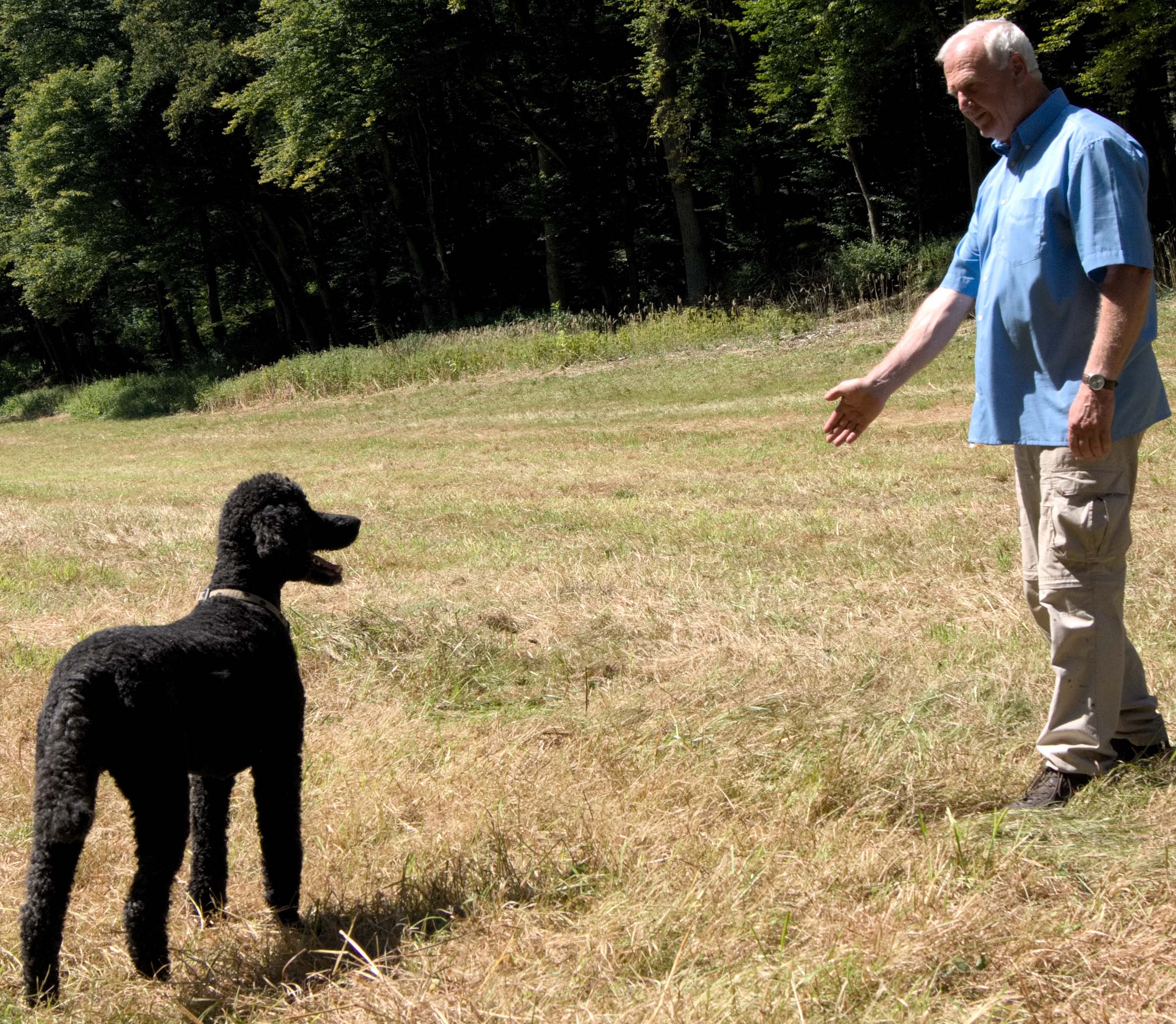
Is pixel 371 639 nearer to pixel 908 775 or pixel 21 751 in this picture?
pixel 21 751

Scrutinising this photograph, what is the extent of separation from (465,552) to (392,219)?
34955mm

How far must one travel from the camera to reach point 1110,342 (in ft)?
10.6

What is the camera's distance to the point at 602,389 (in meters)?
20.1

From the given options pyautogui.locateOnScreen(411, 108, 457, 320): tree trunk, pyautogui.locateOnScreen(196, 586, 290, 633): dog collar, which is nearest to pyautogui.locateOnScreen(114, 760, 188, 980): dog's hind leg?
pyautogui.locateOnScreen(196, 586, 290, 633): dog collar

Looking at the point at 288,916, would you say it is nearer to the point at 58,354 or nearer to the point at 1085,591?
the point at 1085,591

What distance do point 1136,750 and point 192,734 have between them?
3041 millimetres

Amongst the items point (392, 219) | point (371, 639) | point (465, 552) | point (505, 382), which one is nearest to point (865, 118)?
point (505, 382)

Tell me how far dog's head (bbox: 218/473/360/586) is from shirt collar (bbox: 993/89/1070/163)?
2598 millimetres

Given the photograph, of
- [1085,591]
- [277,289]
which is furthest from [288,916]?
Result: [277,289]

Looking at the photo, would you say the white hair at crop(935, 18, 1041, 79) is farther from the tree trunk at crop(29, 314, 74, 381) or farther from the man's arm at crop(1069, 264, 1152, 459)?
the tree trunk at crop(29, 314, 74, 381)

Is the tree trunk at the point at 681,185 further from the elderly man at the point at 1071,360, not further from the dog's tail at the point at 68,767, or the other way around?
the dog's tail at the point at 68,767

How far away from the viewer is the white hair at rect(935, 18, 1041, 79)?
3387 millimetres

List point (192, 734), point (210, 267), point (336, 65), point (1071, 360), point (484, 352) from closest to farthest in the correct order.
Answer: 1. point (192, 734)
2. point (1071, 360)
3. point (484, 352)
4. point (336, 65)
5. point (210, 267)

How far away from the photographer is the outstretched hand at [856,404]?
385 cm
